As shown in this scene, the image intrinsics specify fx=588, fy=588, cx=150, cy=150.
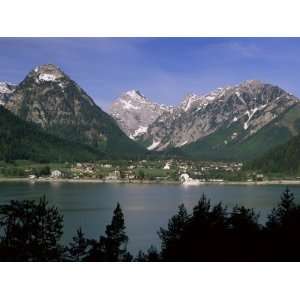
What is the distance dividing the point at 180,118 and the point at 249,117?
3104 centimetres

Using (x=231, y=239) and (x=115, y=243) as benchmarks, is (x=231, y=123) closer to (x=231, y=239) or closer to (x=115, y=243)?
(x=115, y=243)

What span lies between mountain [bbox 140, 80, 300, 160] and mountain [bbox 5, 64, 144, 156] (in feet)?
38.6

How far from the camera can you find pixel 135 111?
541 ft

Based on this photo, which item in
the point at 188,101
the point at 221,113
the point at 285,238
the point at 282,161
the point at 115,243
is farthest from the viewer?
the point at 188,101

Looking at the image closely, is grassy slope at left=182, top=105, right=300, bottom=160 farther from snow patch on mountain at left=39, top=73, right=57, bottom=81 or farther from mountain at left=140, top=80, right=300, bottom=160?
snow patch on mountain at left=39, top=73, right=57, bottom=81

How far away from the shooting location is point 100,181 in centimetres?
3153

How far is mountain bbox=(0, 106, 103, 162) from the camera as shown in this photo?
4094cm

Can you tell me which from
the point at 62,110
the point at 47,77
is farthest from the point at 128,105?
the point at 47,77

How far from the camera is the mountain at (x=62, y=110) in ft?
236

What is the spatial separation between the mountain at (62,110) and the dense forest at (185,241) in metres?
60.7

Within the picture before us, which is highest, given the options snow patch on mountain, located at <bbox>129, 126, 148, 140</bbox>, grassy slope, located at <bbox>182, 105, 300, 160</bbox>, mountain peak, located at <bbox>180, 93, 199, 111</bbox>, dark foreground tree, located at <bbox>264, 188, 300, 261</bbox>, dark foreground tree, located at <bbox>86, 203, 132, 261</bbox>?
mountain peak, located at <bbox>180, 93, 199, 111</bbox>

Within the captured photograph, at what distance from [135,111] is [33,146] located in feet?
385

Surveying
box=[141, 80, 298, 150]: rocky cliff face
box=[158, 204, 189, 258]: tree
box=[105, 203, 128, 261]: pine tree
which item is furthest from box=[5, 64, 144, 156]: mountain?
box=[105, 203, 128, 261]: pine tree

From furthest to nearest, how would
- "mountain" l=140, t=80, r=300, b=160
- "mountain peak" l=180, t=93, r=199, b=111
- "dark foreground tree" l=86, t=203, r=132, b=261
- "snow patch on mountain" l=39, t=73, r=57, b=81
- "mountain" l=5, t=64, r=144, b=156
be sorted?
"mountain peak" l=180, t=93, r=199, b=111, "mountain" l=140, t=80, r=300, b=160, "mountain" l=5, t=64, r=144, b=156, "snow patch on mountain" l=39, t=73, r=57, b=81, "dark foreground tree" l=86, t=203, r=132, b=261
